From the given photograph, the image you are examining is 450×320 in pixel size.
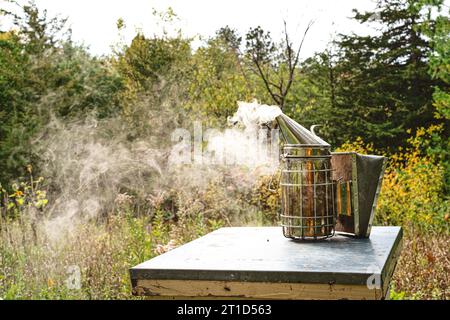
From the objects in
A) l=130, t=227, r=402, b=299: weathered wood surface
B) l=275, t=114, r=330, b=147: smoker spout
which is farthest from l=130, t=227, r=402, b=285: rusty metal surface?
l=275, t=114, r=330, b=147: smoker spout

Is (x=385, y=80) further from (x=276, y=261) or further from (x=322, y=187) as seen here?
(x=276, y=261)

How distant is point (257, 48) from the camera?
820 cm

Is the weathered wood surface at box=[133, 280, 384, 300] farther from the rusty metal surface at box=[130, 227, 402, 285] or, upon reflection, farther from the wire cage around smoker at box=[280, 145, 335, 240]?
the wire cage around smoker at box=[280, 145, 335, 240]

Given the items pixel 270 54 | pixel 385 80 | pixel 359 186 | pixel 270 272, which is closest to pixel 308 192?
pixel 359 186

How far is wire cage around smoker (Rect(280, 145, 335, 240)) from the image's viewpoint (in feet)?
5.74

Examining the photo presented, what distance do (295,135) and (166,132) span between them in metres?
5.06

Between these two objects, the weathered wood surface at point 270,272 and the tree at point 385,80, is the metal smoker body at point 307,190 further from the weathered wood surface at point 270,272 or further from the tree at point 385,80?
the tree at point 385,80

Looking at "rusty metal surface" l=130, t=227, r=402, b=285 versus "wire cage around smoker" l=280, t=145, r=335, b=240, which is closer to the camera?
"rusty metal surface" l=130, t=227, r=402, b=285

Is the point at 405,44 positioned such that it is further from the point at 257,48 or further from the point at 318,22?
the point at 257,48

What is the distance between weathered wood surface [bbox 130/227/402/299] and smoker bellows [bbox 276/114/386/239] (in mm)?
130

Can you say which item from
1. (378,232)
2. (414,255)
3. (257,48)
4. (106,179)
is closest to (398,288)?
(414,255)

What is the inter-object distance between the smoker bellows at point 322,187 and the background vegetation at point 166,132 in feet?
5.35

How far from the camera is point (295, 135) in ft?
6.04

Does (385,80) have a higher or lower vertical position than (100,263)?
higher
